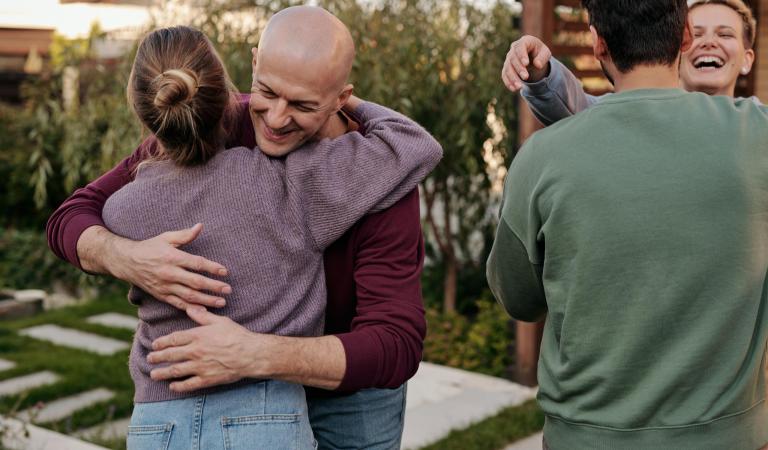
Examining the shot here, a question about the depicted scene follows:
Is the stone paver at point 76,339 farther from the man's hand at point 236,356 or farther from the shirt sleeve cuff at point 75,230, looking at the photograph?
the man's hand at point 236,356

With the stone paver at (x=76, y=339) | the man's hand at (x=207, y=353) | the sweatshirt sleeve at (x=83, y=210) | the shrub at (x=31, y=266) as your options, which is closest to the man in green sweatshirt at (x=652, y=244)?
the man's hand at (x=207, y=353)

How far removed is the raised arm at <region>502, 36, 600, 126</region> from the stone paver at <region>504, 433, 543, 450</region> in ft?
7.86

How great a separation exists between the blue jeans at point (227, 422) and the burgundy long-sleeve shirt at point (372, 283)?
0.12 meters

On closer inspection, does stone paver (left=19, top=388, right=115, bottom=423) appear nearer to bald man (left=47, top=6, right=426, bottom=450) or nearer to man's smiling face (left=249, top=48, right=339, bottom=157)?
bald man (left=47, top=6, right=426, bottom=450)

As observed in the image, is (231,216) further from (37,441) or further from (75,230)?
(37,441)

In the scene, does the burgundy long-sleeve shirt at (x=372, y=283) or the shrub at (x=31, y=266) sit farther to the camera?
the shrub at (x=31, y=266)

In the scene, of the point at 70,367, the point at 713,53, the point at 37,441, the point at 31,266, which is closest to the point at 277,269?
the point at 713,53

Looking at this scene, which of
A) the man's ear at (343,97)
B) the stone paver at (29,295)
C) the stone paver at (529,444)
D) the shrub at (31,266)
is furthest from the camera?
the shrub at (31,266)

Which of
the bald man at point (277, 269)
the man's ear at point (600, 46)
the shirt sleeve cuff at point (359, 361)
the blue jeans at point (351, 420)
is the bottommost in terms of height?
the blue jeans at point (351, 420)

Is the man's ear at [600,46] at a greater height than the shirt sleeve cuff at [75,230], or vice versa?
the man's ear at [600,46]

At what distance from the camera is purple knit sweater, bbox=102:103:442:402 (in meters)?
1.59

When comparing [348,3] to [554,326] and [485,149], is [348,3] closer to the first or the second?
[485,149]

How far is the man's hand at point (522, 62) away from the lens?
6.02 ft

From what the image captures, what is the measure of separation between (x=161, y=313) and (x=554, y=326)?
0.73 meters
